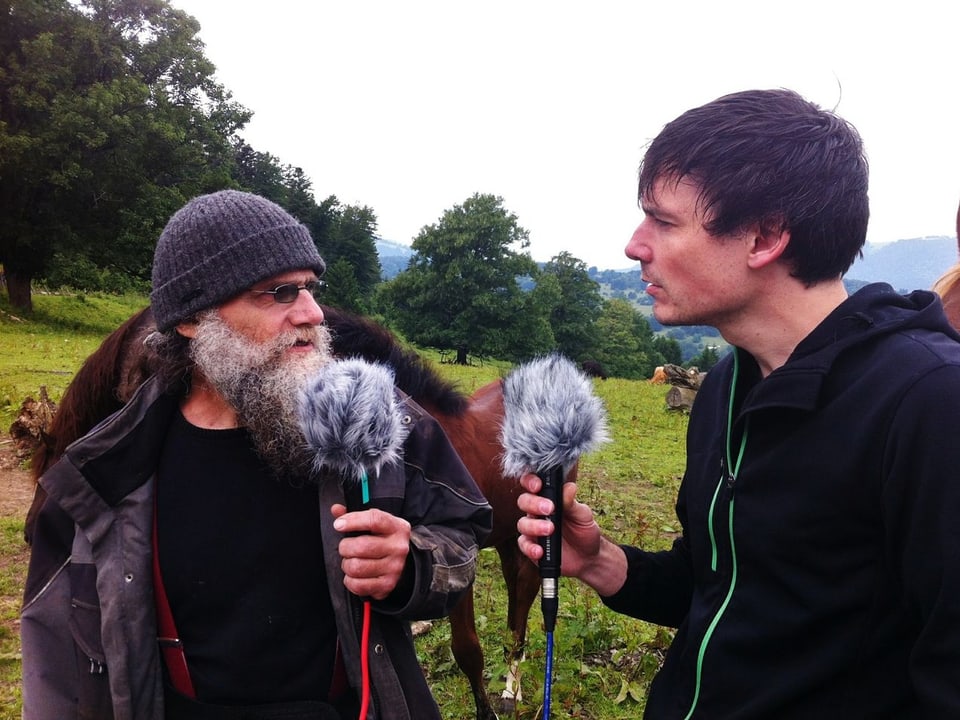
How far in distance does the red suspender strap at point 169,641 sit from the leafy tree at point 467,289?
32.0 meters

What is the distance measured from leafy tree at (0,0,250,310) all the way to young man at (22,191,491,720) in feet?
73.7

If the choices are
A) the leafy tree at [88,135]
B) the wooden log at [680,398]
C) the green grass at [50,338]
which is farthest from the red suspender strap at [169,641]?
the leafy tree at [88,135]

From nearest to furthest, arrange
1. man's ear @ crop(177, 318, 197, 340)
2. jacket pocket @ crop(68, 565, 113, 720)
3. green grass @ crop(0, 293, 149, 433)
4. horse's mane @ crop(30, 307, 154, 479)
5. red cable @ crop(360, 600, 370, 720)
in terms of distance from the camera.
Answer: red cable @ crop(360, 600, 370, 720), jacket pocket @ crop(68, 565, 113, 720), man's ear @ crop(177, 318, 197, 340), horse's mane @ crop(30, 307, 154, 479), green grass @ crop(0, 293, 149, 433)

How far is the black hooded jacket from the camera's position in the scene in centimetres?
123

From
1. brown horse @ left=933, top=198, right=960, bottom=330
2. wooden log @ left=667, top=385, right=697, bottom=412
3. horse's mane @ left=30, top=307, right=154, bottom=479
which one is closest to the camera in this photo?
horse's mane @ left=30, top=307, right=154, bottom=479

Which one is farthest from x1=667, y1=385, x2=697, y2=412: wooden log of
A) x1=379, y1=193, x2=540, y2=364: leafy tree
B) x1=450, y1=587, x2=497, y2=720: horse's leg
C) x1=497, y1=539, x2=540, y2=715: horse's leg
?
x1=379, y1=193, x2=540, y2=364: leafy tree

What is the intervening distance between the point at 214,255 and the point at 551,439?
1194mm

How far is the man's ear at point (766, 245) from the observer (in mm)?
1577

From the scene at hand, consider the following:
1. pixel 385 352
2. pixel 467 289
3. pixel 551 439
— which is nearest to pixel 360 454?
pixel 551 439

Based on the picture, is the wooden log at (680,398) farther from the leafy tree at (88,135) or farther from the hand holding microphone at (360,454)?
the leafy tree at (88,135)

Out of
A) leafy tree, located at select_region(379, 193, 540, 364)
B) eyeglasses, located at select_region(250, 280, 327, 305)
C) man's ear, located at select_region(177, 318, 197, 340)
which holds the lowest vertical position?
man's ear, located at select_region(177, 318, 197, 340)

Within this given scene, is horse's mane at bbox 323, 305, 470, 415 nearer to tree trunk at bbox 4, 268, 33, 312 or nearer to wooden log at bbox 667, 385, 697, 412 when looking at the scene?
wooden log at bbox 667, 385, 697, 412

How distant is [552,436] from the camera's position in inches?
65.9

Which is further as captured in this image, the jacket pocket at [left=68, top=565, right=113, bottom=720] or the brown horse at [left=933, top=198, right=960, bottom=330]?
the brown horse at [left=933, top=198, right=960, bottom=330]
